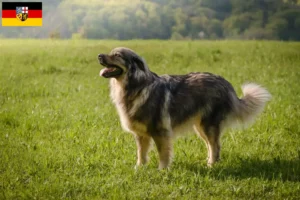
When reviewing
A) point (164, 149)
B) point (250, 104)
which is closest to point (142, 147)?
point (164, 149)

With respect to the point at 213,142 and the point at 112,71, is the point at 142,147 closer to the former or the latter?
the point at 213,142

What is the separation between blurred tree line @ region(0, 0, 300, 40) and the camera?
18.5 meters

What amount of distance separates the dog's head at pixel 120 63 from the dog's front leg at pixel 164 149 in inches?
Answer: 32.7

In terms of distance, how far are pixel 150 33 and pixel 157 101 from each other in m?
14.7

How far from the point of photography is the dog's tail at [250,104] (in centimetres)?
604

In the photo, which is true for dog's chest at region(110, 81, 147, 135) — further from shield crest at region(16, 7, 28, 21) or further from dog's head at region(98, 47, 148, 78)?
shield crest at region(16, 7, 28, 21)

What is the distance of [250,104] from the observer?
20.1 feet

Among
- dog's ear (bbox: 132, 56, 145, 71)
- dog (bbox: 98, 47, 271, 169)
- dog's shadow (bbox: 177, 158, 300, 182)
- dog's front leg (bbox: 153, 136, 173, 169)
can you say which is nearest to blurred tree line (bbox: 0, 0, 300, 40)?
dog (bbox: 98, 47, 271, 169)

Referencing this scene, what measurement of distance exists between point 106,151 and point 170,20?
1487 centimetres

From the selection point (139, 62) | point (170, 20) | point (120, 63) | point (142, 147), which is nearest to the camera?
point (120, 63)

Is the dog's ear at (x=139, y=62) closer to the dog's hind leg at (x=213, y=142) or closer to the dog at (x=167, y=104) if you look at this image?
the dog at (x=167, y=104)

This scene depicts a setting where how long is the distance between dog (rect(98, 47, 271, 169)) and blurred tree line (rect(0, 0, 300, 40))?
1200cm

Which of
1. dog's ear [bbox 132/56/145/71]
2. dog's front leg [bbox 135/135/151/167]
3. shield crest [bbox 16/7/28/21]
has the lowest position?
dog's front leg [bbox 135/135/151/167]

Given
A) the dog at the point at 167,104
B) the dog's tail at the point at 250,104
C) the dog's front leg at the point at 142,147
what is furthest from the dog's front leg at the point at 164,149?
the dog's tail at the point at 250,104
